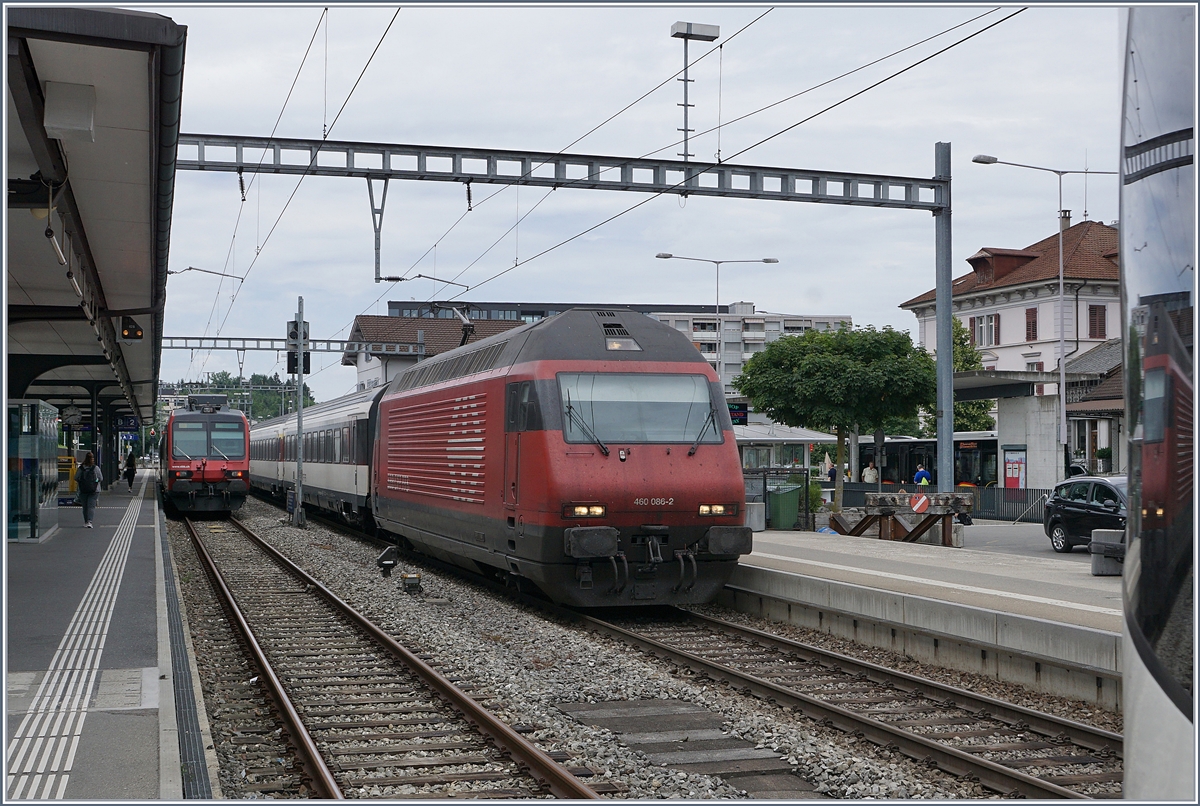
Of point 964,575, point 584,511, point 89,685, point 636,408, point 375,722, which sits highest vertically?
point 636,408

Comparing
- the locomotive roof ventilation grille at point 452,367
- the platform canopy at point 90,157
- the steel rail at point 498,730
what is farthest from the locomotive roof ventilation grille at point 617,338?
the platform canopy at point 90,157

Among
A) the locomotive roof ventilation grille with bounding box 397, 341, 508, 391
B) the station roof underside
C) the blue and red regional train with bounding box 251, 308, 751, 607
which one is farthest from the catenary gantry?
the station roof underside

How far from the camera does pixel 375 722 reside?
324 inches

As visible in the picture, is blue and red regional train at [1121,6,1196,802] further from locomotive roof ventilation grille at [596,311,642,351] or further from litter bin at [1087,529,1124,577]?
litter bin at [1087,529,1124,577]

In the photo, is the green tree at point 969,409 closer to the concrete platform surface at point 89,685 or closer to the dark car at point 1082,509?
the dark car at point 1082,509

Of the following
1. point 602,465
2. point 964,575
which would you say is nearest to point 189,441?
point 602,465

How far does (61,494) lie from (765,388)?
25.4 metres

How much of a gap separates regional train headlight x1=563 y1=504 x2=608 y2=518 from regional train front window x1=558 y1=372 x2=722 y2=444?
71 centimetres

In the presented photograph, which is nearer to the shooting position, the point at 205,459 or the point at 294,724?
the point at 294,724

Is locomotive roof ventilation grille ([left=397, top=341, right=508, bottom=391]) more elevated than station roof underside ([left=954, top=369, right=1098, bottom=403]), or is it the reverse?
station roof underside ([left=954, top=369, right=1098, bottom=403])

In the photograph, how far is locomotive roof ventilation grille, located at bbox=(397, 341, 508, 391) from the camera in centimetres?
1466

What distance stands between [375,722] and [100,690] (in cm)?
194

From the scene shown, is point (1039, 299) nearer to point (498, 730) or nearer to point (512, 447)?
point (512, 447)

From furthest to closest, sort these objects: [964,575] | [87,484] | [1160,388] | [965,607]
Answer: [87,484]
[964,575]
[965,607]
[1160,388]
